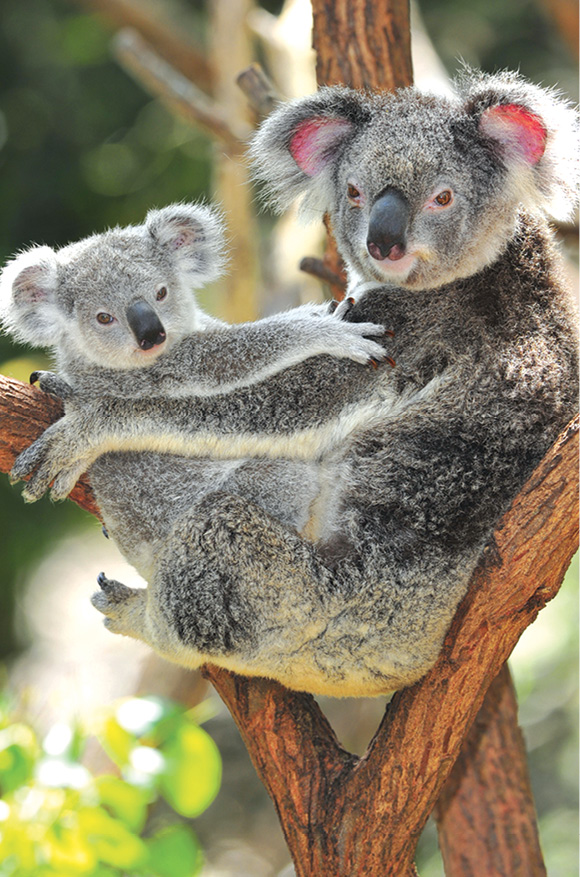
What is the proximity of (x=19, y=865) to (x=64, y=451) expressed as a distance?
3.89ft

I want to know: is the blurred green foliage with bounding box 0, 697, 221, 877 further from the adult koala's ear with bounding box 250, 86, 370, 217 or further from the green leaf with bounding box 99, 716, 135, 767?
the adult koala's ear with bounding box 250, 86, 370, 217

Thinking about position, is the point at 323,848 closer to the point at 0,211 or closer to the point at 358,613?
the point at 358,613

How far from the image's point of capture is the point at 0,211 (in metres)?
7.69

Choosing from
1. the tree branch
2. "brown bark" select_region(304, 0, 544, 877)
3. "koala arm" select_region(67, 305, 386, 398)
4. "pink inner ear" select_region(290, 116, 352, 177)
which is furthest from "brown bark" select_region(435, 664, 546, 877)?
the tree branch

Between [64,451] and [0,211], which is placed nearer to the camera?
[64,451]

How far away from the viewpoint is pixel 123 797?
7.43 ft

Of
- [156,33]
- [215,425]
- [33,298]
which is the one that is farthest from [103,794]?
[156,33]

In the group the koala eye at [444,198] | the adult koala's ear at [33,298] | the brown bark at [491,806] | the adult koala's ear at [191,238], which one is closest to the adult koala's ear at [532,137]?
the koala eye at [444,198]

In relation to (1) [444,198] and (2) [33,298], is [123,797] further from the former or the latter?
(1) [444,198]

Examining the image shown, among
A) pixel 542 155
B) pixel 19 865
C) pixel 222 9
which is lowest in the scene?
pixel 19 865

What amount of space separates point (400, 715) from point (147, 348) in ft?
4.42

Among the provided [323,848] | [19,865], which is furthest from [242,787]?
[19,865]

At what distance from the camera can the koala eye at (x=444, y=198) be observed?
270 centimetres

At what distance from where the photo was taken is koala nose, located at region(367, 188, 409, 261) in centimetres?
258
